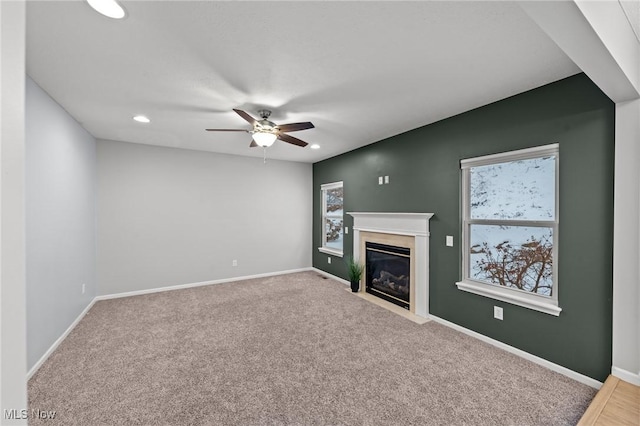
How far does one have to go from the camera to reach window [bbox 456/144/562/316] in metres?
2.40

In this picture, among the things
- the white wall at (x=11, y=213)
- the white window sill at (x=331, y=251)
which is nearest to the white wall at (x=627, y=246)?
the white wall at (x=11, y=213)

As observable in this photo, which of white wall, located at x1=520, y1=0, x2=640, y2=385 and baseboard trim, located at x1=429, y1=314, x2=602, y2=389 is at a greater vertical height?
white wall, located at x1=520, y1=0, x2=640, y2=385

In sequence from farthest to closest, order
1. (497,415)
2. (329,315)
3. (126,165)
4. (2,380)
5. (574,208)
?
(126,165)
(329,315)
(574,208)
(497,415)
(2,380)

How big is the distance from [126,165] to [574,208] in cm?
586

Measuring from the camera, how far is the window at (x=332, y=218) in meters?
5.41

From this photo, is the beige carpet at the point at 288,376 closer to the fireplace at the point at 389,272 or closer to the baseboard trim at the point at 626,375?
the baseboard trim at the point at 626,375

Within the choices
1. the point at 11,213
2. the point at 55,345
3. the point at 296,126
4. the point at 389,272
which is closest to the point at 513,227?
the point at 389,272

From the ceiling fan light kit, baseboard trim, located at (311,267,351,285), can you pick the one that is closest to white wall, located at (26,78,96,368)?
the ceiling fan light kit

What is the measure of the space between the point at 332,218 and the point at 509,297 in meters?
3.59

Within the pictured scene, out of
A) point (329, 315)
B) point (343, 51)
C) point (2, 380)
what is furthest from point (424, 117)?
point (2, 380)

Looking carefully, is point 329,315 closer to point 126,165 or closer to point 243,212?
point 243,212

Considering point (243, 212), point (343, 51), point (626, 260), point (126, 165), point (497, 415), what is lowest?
point (497, 415)

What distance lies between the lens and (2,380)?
0.47 metres

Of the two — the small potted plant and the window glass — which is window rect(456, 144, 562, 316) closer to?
the window glass
